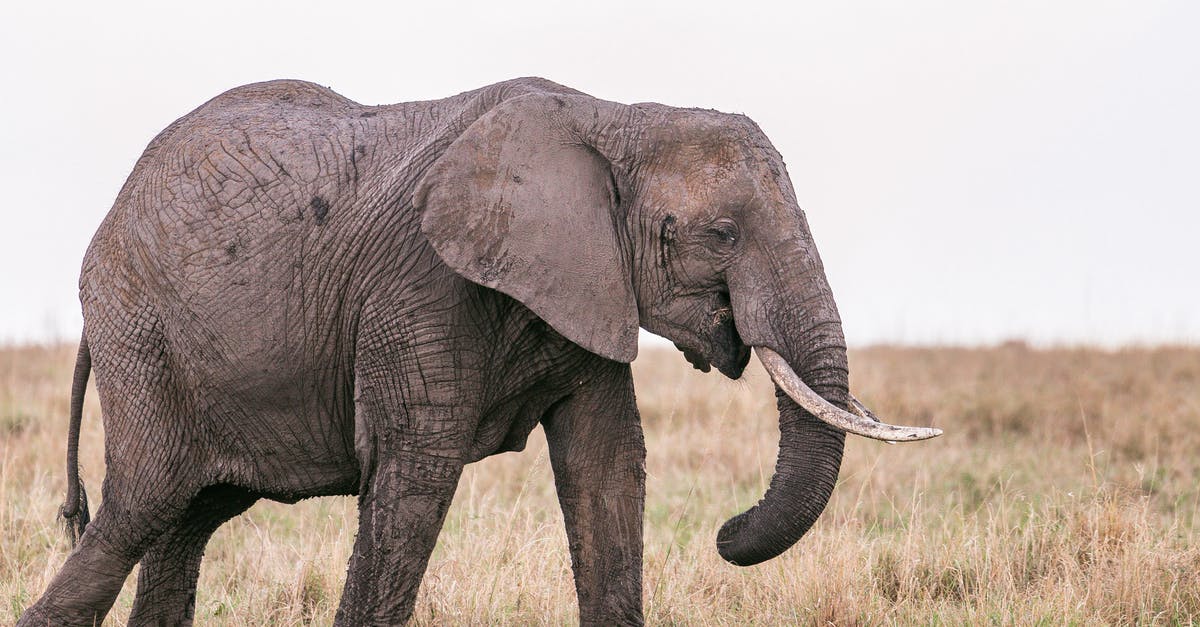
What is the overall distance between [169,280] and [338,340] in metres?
0.77

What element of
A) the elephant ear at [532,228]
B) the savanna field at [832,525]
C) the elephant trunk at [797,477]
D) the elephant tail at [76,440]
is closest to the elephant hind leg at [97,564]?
the elephant tail at [76,440]

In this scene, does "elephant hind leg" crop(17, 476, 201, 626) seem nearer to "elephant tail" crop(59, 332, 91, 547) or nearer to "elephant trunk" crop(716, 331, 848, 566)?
"elephant tail" crop(59, 332, 91, 547)

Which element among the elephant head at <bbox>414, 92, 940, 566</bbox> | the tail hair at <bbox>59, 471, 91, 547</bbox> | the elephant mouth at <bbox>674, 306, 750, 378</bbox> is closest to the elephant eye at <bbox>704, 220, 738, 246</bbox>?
the elephant head at <bbox>414, 92, 940, 566</bbox>

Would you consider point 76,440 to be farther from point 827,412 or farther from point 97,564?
point 827,412

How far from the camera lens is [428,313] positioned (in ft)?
18.1

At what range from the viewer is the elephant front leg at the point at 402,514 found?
5539 millimetres

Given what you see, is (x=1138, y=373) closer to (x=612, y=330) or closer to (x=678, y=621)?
(x=678, y=621)

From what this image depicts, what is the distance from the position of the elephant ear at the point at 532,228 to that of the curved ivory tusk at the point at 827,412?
1.80 ft

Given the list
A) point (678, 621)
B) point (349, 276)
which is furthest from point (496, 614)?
point (349, 276)

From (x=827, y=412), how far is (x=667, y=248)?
2.80 ft

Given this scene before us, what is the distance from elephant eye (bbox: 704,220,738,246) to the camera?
5.33 meters

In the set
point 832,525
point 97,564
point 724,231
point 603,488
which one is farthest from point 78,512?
point 832,525

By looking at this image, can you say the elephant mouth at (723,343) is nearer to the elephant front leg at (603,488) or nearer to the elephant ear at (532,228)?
the elephant ear at (532,228)

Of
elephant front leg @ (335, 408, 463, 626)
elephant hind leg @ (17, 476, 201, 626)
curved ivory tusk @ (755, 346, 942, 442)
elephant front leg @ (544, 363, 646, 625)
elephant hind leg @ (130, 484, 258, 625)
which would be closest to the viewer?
curved ivory tusk @ (755, 346, 942, 442)
